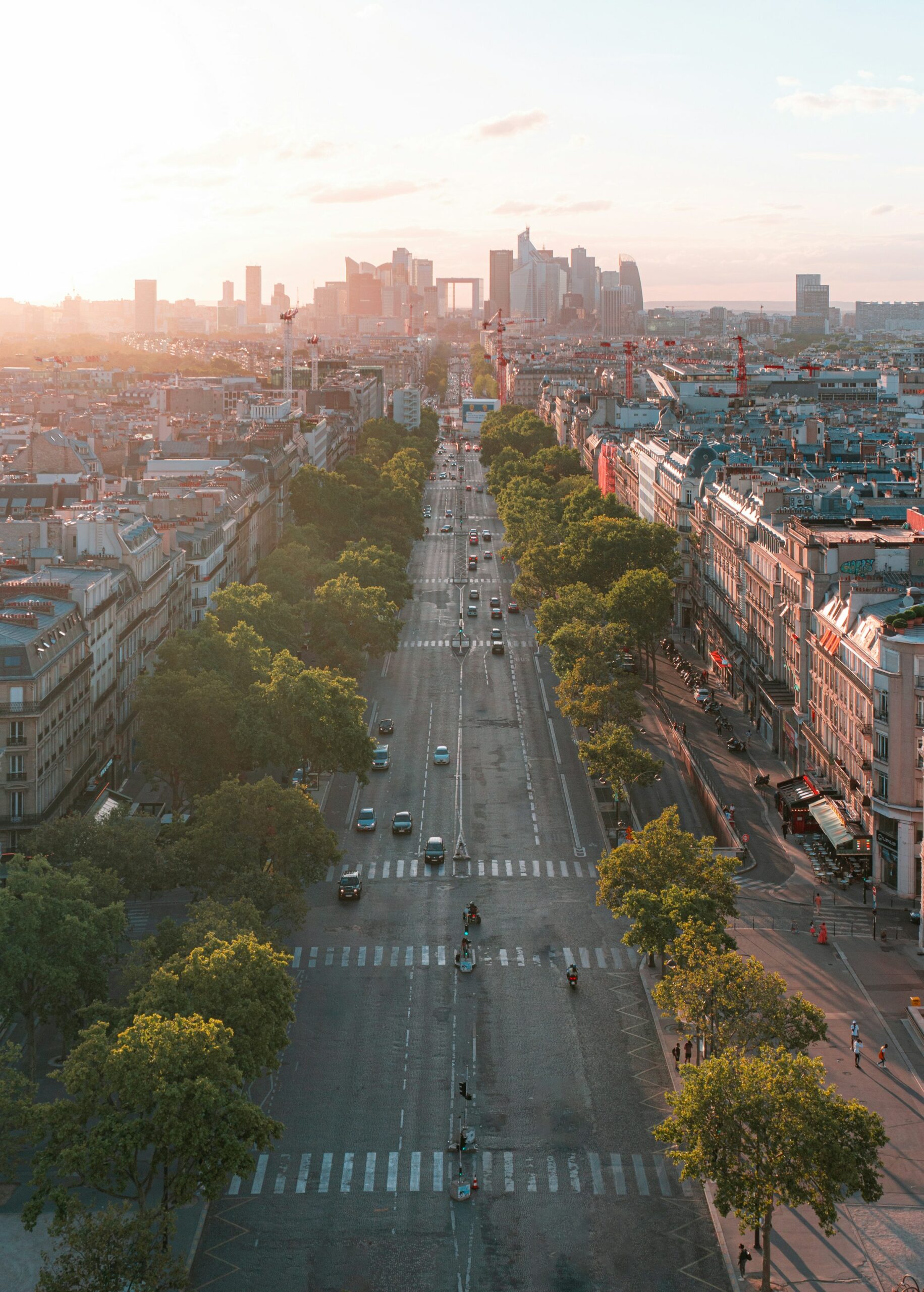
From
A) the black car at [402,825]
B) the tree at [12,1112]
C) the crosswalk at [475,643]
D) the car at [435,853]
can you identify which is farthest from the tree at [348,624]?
the tree at [12,1112]

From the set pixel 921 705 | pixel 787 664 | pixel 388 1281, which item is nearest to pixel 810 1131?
pixel 388 1281

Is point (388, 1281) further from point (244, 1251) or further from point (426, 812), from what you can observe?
point (426, 812)

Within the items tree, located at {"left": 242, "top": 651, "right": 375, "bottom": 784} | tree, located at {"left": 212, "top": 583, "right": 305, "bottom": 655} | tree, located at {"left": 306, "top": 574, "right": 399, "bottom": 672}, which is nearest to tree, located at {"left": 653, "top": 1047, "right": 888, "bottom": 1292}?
tree, located at {"left": 242, "top": 651, "right": 375, "bottom": 784}

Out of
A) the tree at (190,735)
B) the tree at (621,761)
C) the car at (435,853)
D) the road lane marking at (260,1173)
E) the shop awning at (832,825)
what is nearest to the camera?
the road lane marking at (260,1173)

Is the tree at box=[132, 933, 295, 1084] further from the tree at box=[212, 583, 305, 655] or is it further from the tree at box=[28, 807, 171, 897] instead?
the tree at box=[212, 583, 305, 655]

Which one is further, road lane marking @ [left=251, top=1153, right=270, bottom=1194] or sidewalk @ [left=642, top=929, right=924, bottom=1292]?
road lane marking @ [left=251, top=1153, right=270, bottom=1194]

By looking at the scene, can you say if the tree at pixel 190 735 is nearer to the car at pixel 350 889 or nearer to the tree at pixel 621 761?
the car at pixel 350 889

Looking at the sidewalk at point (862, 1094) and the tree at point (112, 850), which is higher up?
the tree at point (112, 850)
